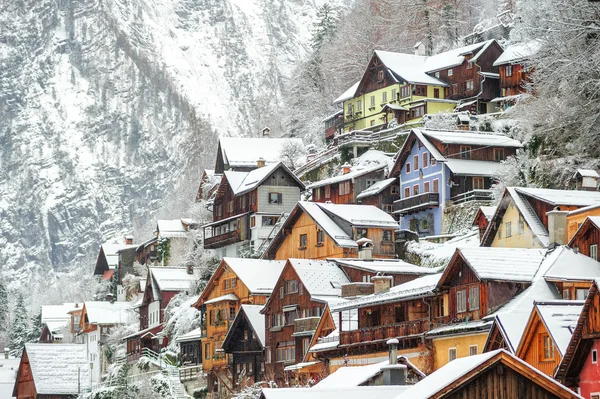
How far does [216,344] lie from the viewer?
90.2 metres

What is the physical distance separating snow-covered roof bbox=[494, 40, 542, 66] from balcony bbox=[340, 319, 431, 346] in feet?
129

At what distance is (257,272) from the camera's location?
289 feet

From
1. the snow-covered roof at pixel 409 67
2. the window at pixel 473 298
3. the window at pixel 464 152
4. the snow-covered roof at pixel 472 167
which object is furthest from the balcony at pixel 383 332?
the snow-covered roof at pixel 409 67

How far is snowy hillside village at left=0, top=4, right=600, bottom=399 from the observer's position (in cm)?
4800

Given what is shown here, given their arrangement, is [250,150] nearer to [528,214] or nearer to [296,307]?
[296,307]

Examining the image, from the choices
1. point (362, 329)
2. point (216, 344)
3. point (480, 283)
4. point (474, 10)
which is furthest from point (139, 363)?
point (474, 10)

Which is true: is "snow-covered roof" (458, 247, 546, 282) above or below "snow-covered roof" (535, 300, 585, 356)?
above

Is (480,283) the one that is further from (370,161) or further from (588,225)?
(370,161)

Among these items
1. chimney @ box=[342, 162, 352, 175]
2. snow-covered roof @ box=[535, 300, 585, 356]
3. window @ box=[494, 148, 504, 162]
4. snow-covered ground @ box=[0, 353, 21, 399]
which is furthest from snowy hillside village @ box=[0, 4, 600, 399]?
chimney @ box=[342, 162, 352, 175]

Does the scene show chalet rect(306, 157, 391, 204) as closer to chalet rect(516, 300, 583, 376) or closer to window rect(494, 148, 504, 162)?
window rect(494, 148, 504, 162)

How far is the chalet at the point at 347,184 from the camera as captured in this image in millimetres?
101000

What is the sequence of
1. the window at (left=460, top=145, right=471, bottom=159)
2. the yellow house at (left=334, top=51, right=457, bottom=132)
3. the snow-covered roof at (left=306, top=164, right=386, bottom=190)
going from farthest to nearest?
the yellow house at (left=334, top=51, right=457, bottom=132)
the snow-covered roof at (left=306, top=164, right=386, bottom=190)
the window at (left=460, top=145, right=471, bottom=159)

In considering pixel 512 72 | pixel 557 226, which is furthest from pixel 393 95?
pixel 557 226

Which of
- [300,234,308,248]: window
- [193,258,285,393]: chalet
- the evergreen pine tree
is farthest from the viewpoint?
the evergreen pine tree
